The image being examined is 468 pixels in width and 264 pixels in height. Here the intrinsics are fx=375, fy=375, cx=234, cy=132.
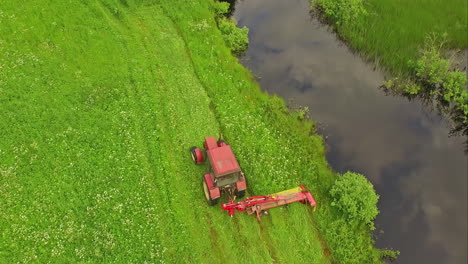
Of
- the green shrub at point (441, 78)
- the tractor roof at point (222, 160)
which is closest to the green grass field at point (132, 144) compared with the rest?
the tractor roof at point (222, 160)

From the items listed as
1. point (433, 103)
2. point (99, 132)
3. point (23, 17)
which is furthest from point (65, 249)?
point (433, 103)

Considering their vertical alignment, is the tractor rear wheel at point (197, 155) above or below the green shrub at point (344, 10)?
below

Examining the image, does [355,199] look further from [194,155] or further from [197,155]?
[194,155]

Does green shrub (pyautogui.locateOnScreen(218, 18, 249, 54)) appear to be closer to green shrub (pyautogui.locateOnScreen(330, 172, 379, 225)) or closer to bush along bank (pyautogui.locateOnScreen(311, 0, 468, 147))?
bush along bank (pyautogui.locateOnScreen(311, 0, 468, 147))

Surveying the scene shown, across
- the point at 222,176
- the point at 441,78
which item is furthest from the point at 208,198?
the point at 441,78

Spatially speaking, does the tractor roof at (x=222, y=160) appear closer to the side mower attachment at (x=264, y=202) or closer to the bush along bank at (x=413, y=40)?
the side mower attachment at (x=264, y=202)

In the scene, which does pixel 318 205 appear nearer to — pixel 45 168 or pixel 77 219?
pixel 77 219
